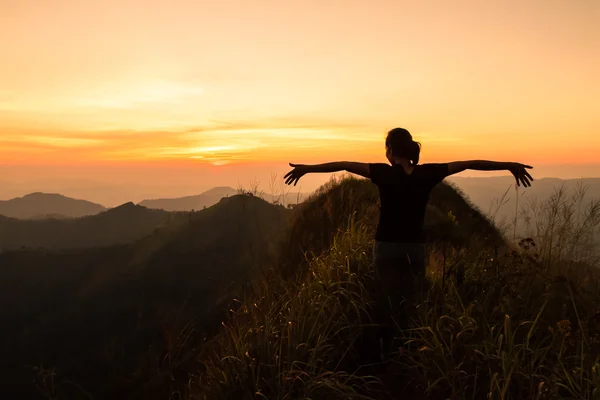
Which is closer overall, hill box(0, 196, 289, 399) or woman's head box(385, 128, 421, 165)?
woman's head box(385, 128, 421, 165)

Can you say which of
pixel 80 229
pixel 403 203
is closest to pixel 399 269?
pixel 403 203

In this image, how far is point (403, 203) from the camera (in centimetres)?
407

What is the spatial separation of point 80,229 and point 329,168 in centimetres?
9806

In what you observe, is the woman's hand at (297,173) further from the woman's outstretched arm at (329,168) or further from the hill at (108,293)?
the hill at (108,293)

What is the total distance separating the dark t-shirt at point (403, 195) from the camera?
406 cm

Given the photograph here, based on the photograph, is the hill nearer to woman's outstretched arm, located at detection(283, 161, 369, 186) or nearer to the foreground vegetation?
the foreground vegetation

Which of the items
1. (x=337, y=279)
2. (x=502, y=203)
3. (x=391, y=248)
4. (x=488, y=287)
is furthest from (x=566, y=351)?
(x=502, y=203)

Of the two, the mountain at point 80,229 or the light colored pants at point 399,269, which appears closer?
the light colored pants at point 399,269

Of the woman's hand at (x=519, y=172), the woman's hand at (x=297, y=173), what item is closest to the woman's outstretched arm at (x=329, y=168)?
the woman's hand at (x=297, y=173)

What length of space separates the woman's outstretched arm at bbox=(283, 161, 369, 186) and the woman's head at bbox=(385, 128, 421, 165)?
299 millimetres

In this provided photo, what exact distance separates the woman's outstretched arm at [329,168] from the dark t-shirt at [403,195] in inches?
4.0

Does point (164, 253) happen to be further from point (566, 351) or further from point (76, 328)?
point (566, 351)

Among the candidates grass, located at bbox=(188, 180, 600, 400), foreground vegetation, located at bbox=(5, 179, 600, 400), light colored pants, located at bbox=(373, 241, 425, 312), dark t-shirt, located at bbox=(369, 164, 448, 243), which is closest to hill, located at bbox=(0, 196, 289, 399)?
foreground vegetation, located at bbox=(5, 179, 600, 400)

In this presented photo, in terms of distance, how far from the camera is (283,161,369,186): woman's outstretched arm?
165 inches
